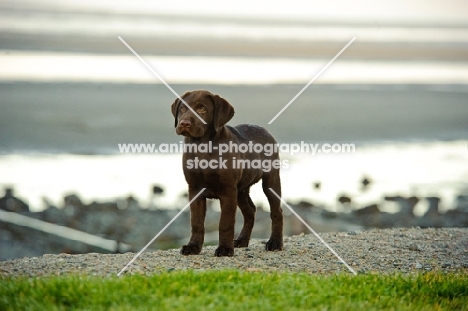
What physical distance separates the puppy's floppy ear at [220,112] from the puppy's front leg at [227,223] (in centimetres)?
103

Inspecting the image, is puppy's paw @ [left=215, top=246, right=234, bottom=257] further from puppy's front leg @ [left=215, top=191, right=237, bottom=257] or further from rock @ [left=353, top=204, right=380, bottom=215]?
rock @ [left=353, top=204, right=380, bottom=215]

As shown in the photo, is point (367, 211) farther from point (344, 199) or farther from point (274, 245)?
point (274, 245)

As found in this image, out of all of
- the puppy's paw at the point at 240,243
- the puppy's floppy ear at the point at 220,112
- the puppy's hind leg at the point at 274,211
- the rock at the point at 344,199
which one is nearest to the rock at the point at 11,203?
the rock at the point at 344,199

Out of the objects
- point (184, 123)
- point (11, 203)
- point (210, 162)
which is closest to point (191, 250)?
point (210, 162)

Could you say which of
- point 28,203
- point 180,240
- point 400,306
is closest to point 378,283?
point 400,306

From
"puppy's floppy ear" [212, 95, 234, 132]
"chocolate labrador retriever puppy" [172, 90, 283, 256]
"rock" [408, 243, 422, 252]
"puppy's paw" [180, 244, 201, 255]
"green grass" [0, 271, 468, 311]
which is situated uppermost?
"puppy's floppy ear" [212, 95, 234, 132]

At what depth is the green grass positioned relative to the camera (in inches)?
410

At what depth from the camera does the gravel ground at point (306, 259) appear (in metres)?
12.7

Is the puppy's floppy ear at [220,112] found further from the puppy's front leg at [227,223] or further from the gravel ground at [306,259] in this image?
the gravel ground at [306,259]

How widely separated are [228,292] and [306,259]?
10.2ft

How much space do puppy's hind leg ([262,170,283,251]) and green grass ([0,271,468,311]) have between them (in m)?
2.54

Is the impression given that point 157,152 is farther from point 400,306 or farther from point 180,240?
point 400,306

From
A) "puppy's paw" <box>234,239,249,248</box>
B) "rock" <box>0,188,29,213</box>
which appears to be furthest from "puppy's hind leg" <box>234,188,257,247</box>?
"rock" <box>0,188,29,213</box>

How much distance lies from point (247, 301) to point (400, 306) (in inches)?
72.6
